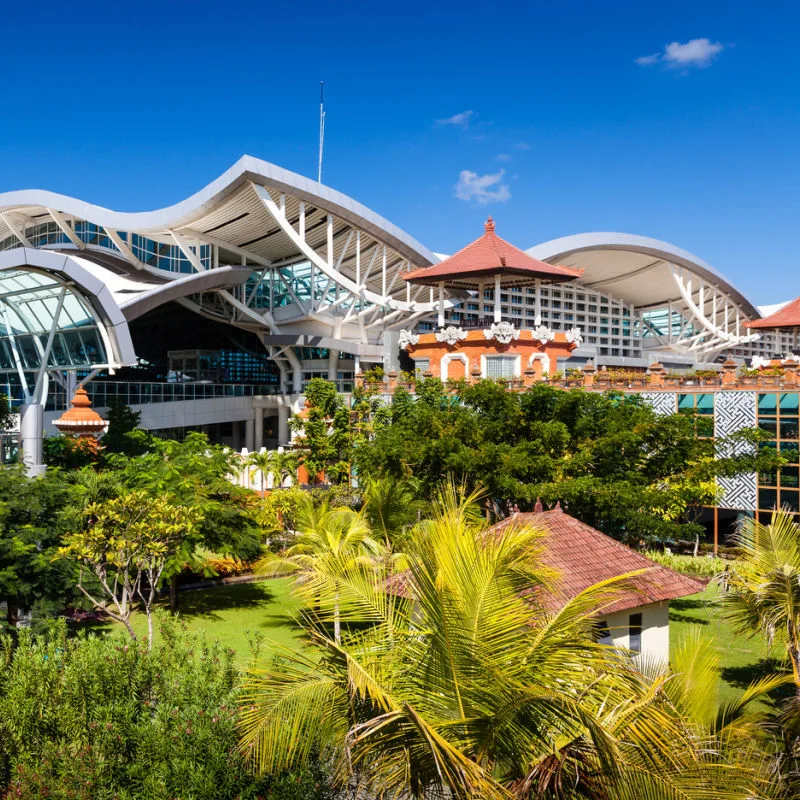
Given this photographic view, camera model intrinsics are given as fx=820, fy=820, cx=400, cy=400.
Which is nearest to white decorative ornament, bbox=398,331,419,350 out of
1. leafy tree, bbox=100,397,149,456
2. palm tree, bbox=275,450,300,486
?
palm tree, bbox=275,450,300,486

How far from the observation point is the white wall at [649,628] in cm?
1344

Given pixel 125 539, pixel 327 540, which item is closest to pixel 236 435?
pixel 327 540

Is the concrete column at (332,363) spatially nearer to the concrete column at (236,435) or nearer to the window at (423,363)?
the window at (423,363)

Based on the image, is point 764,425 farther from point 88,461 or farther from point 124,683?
point 124,683

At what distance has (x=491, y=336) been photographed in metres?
34.2

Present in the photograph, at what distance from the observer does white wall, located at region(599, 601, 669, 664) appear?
1344cm

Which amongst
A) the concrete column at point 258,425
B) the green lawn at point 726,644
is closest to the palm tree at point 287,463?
the green lawn at point 726,644

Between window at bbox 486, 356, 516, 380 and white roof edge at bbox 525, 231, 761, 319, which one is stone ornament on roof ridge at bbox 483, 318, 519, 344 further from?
white roof edge at bbox 525, 231, 761, 319

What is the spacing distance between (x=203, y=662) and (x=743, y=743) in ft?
16.0

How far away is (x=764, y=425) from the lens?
25.1m

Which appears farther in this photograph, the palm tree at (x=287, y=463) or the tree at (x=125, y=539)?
the palm tree at (x=287, y=463)

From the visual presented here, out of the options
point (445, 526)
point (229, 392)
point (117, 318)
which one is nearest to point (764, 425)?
point (445, 526)

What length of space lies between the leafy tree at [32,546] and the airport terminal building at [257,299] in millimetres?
16647

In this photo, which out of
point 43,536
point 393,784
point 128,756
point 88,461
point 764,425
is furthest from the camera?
point 764,425
